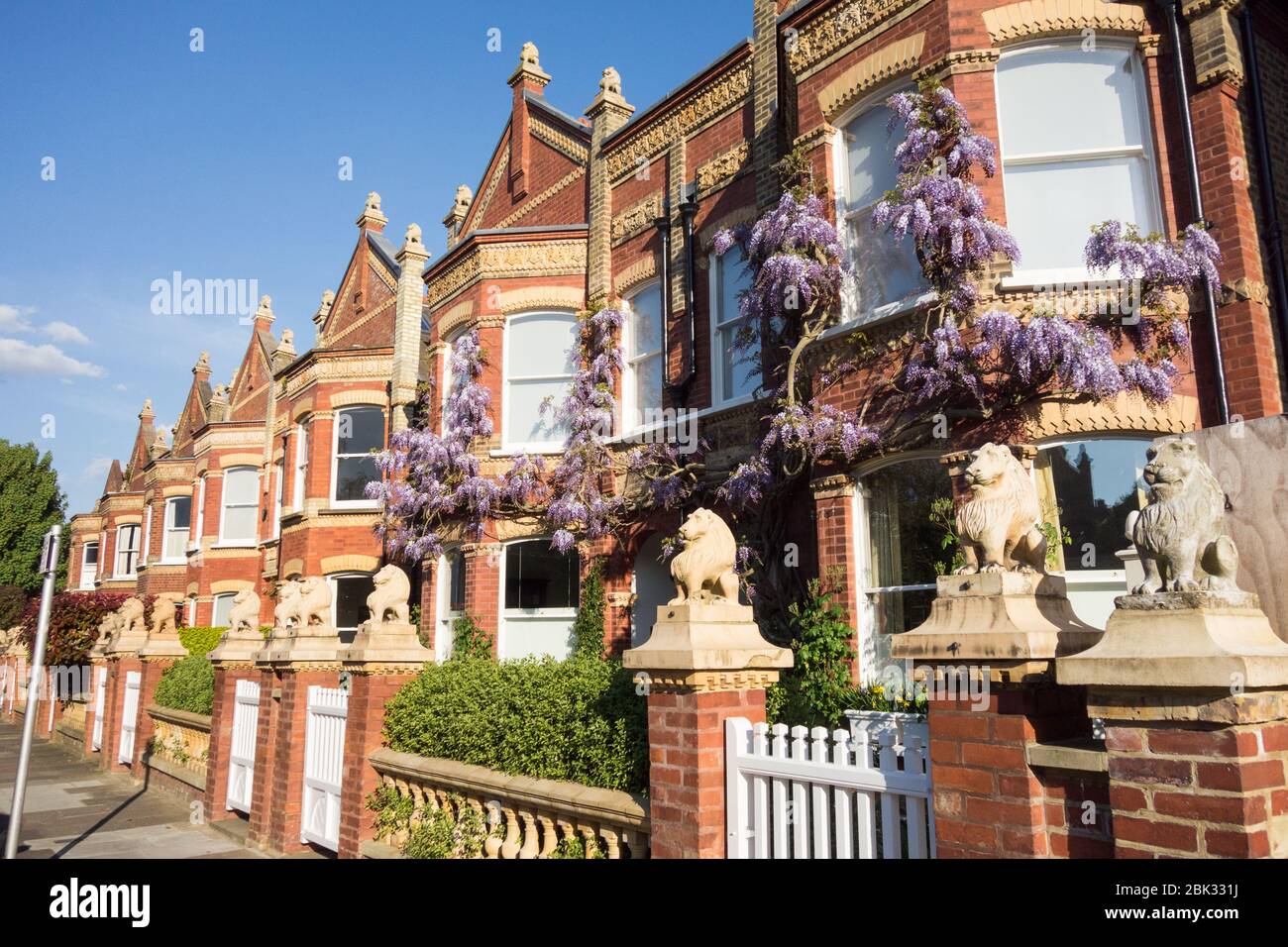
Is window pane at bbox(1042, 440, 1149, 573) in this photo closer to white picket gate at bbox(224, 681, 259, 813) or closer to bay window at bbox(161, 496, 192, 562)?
white picket gate at bbox(224, 681, 259, 813)

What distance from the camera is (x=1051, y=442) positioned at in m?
8.55

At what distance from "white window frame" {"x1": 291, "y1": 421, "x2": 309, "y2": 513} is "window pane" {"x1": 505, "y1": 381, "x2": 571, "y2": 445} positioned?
340 inches

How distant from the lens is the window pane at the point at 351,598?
20594mm

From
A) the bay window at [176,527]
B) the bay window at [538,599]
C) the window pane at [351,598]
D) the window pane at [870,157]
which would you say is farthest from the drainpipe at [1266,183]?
the bay window at [176,527]

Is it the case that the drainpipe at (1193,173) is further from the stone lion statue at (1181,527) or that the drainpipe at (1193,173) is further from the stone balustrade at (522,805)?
the stone balustrade at (522,805)

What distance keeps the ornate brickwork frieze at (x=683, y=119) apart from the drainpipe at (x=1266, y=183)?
5882 millimetres

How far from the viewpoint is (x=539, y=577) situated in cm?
1488

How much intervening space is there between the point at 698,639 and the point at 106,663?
15858 mm

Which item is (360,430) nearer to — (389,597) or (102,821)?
(102,821)

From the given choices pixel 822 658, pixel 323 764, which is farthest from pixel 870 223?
pixel 323 764

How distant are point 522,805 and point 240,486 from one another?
24.4 m
